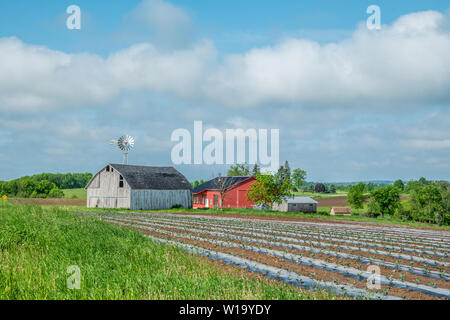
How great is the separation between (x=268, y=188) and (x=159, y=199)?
1473 cm

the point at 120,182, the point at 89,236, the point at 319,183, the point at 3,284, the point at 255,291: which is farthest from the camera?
the point at 319,183

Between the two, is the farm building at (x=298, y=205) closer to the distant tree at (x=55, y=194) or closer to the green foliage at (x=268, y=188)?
the green foliage at (x=268, y=188)

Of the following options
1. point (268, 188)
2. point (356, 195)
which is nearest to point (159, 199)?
point (268, 188)

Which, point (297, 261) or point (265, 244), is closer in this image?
point (297, 261)

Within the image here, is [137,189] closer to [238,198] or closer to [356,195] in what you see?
[238,198]

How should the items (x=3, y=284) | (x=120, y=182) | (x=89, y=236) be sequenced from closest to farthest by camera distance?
(x=3, y=284), (x=89, y=236), (x=120, y=182)

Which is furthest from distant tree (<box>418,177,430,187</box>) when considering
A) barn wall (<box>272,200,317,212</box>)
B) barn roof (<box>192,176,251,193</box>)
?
barn roof (<box>192,176,251,193</box>)

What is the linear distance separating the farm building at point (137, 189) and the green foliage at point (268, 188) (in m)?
9.27

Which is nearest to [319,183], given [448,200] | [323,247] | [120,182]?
[448,200]

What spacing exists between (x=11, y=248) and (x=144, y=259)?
15.1 feet

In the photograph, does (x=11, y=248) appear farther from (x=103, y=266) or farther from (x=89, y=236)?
(x=103, y=266)

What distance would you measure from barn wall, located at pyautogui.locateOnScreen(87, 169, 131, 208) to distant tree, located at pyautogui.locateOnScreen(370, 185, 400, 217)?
183 feet
